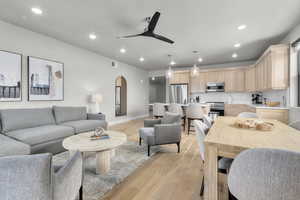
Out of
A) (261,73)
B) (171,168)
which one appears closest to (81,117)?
(171,168)

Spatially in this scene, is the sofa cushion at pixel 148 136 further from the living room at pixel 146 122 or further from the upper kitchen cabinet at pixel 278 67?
the upper kitchen cabinet at pixel 278 67

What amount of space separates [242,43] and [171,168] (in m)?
3.91

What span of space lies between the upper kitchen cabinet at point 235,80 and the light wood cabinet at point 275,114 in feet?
8.46

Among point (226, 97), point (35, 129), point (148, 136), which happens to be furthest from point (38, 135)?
point (226, 97)

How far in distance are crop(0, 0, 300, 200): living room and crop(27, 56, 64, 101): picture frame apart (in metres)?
0.02

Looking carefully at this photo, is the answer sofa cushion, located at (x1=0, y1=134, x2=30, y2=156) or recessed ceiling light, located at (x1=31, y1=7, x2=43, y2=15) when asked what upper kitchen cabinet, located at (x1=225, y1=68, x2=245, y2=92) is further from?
sofa cushion, located at (x1=0, y1=134, x2=30, y2=156)

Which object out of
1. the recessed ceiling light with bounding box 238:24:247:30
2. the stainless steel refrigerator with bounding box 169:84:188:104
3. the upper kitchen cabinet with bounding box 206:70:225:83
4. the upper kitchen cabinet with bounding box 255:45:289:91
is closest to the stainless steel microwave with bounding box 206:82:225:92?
the upper kitchen cabinet with bounding box 206:70:225:83

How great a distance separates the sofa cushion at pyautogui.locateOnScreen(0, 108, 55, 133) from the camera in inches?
103

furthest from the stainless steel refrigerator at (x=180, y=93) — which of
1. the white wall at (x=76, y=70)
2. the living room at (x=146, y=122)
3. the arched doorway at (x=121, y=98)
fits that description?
the arched doorway at (x=121, y=98)

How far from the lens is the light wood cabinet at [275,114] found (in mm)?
3074

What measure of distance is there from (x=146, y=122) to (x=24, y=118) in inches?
102

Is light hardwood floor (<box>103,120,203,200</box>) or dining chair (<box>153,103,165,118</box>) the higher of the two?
dining chair (<box>153,103,165,118</box>)

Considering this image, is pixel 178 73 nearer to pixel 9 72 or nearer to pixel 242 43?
pixel 242 43

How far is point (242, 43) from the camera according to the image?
3.92m
